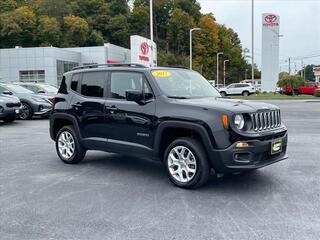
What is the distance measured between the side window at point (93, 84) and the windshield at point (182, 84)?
1.14 meters

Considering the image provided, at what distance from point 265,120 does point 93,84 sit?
10.5 feet

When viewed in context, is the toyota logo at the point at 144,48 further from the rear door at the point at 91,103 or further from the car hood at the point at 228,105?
the car hood at the point at 228,105

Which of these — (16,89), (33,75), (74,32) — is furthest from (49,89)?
(74,32)

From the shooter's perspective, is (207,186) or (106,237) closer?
(106,237)

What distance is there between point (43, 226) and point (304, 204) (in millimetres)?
3256

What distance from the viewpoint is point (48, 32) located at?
7531 cm

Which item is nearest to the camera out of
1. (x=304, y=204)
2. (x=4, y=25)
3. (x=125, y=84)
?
(x=304, y=204)

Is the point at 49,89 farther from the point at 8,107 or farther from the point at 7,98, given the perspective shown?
the point at 8,107

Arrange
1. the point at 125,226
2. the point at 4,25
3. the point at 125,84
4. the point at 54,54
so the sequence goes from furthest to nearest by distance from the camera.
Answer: the point at 4,25
the point at 54,54
the point at 125,84
the point at 125,226

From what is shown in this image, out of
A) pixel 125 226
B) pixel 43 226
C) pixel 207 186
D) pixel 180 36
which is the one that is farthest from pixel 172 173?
pixel 180 36

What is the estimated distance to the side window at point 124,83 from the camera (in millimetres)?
6674

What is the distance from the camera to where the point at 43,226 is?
467 centimetres

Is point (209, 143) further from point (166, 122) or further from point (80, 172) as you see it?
point (80, 172)

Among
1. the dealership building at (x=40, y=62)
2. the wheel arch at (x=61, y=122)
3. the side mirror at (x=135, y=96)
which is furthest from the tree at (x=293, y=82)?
the side mirror at (x=135, y=96)
